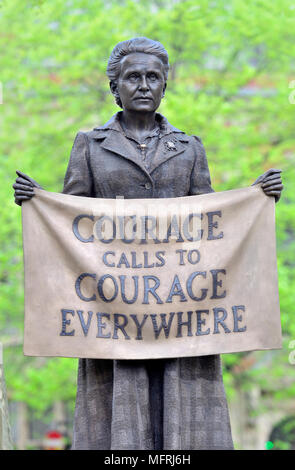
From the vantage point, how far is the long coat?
5070mm

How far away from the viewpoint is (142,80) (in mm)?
5352


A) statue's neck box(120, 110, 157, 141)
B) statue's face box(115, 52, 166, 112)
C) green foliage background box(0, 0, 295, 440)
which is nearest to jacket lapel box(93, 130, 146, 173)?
statue's neck box(120, 110, 157, 141)

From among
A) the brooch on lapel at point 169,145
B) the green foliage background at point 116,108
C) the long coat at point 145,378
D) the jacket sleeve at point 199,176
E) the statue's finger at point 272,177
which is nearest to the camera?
the long coat at point 145,378

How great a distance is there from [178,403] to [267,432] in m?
20.7

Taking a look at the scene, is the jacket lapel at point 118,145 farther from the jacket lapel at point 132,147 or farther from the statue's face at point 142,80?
the statue's face at point 142,80

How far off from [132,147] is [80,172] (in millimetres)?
358

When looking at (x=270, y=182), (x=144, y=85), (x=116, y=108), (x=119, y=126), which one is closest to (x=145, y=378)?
(x=270, y=182)

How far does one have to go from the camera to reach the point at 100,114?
53.0 ft

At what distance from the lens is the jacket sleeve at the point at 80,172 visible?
18.1ft

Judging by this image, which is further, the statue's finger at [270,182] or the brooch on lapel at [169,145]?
the brooch on lapel at [169,145]

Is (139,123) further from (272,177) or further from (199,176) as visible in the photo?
(272,177)

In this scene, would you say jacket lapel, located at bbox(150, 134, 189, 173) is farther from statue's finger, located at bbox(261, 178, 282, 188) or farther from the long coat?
statue's finger, located at bbox(261, 178, 282, 188)

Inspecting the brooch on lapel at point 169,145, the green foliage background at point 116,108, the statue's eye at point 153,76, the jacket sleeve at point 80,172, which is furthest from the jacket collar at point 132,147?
the green foliage background at point 116,108

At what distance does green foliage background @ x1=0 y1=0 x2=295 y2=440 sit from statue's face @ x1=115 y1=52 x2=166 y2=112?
942cm
